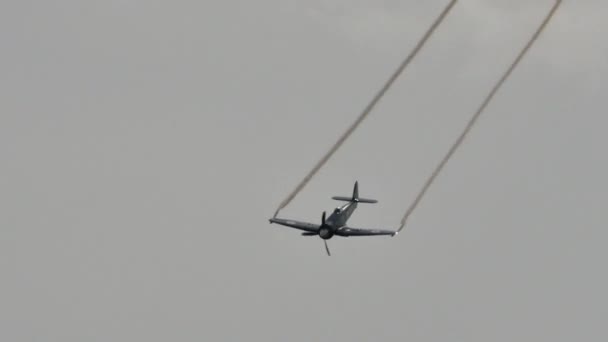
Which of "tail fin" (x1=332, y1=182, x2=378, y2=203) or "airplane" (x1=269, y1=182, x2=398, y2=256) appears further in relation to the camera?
"tail fin" (x1=332, y1=182, x2=378, y2=203)

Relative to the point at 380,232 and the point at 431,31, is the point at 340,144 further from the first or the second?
the point at 380,232

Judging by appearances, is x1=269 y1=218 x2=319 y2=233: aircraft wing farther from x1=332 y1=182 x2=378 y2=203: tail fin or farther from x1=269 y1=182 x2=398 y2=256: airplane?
x1=332 y1=182 x2=378 y2=203: tail fin

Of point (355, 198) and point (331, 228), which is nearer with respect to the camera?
point (331, 228)

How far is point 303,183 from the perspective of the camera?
92.4 metres

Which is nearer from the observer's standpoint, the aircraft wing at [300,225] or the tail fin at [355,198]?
the aircraft wing at [300,225]

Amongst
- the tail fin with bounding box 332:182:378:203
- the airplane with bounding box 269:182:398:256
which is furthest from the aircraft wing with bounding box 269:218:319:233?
the tail fin with bounding box 332:182:378:203

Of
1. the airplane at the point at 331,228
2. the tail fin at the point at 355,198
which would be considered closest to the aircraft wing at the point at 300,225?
the airplane at the point at 331,228

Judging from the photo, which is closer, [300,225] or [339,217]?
[300,225]

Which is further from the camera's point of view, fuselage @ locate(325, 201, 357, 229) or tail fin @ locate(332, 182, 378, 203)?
tail fin @ locate(332, 182, 378, 203)

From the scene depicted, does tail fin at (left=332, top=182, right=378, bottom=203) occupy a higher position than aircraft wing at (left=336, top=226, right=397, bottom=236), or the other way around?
tail fin at (left=332, top=182, right=378, bottom=203)

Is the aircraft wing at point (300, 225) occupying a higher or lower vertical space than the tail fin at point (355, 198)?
lower

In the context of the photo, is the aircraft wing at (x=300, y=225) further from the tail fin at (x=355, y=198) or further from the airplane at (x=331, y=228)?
the tail fin at (x=355, y=198)

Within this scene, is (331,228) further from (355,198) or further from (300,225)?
(355,198)

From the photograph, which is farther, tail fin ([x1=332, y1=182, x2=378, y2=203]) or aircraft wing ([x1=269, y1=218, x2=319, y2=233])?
tail fin ([x1=332, y1=182, x2=378, y2=203])
